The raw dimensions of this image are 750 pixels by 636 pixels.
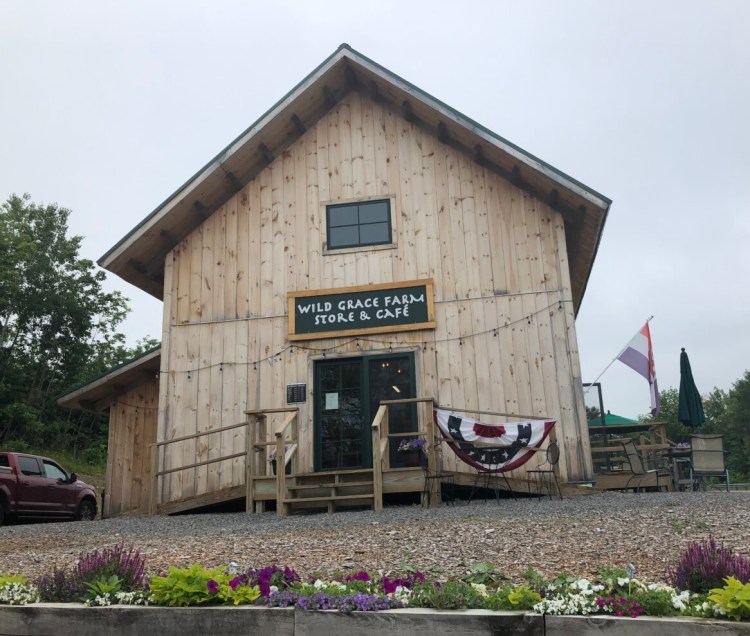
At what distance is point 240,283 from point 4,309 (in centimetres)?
3003

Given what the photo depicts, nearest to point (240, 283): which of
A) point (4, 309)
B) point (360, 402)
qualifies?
point (360, 402)

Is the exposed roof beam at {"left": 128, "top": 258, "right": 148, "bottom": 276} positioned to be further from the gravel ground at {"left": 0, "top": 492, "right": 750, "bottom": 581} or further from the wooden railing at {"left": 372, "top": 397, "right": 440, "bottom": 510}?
the wooden railing at {"left": 372, "top": 397, "right": 440, "bottom": 510}

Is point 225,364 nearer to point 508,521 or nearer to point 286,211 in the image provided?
point 286,211

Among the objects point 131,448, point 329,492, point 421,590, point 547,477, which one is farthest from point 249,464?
point 421,590

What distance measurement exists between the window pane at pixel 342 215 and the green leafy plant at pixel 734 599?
395 inches

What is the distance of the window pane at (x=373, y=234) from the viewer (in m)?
13.0

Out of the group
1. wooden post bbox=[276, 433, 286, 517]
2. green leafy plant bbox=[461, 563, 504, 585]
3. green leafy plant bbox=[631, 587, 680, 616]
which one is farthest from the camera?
wooden post bbox=[276, 433, 286, 517]

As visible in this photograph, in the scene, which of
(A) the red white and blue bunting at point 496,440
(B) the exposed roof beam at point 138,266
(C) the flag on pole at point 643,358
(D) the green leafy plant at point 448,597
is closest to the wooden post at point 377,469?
(A) the red white and blue bunting at point 496,440

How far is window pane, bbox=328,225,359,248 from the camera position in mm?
13062

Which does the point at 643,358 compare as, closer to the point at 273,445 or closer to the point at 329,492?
the point at 329,492

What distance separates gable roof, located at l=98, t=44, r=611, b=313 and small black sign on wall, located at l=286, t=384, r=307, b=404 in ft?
11.8

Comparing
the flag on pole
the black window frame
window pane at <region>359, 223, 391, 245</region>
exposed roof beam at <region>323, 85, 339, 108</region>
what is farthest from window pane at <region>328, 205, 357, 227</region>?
the flag on pole

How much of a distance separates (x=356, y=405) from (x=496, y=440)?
9.01 ft

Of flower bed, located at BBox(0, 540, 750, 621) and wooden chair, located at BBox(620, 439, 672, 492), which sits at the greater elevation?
wooden chair, located at BBox(620, 439, 672, 492)
